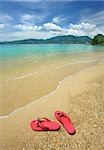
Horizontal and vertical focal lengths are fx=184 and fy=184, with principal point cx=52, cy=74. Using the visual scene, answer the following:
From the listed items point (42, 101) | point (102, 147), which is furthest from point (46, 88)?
point (102, 147)

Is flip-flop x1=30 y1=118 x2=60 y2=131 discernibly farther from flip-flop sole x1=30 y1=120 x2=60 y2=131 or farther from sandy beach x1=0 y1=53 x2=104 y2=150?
sandy beach x1=0 y1=53 x2=104 y2=150

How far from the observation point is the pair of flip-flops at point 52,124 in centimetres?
401

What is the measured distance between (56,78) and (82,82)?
→ 153cm

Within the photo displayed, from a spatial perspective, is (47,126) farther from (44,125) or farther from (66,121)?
(66,121)

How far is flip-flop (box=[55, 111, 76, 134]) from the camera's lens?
393 centimetres

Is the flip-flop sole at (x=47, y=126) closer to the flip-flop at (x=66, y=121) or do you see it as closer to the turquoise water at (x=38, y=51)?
the flip-flop at (x=66, y=121)

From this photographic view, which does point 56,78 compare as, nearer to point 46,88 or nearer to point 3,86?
point 46,88

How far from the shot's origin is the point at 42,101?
586cm

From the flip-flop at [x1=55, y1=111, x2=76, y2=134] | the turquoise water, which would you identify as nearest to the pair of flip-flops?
the flip-flop at [x1=55, y1=111, x2=76, y2=134]

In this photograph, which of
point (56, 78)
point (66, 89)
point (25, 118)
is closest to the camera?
point (25, 118)

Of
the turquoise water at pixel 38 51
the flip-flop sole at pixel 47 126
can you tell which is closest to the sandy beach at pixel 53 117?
the flip-flop sole at pixel 47 126

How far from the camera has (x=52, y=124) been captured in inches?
165

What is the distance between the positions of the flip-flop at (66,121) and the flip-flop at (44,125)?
164 millimetres

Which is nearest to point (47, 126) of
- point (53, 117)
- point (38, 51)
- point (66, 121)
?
point (66, 121)
